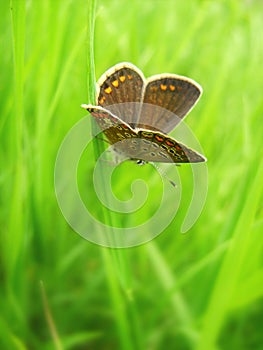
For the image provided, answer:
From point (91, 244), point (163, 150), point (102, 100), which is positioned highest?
point (102, 100)

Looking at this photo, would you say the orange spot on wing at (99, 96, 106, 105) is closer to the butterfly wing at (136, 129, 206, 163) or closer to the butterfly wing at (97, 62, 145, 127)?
the butterfly wing at (97, 62, 145, 127)

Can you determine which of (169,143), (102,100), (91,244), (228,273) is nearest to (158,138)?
(169,143)

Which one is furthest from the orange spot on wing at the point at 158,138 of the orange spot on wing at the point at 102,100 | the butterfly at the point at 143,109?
the orange spot on wing at the point at 102,100

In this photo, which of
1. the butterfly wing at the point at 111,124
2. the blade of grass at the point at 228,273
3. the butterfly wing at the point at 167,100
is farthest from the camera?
the butterfly wing at the point at 167,100

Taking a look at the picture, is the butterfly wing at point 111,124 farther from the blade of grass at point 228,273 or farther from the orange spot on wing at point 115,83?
the blade of grass at point 228,273

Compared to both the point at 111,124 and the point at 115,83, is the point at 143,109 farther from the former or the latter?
the point at 111,124
